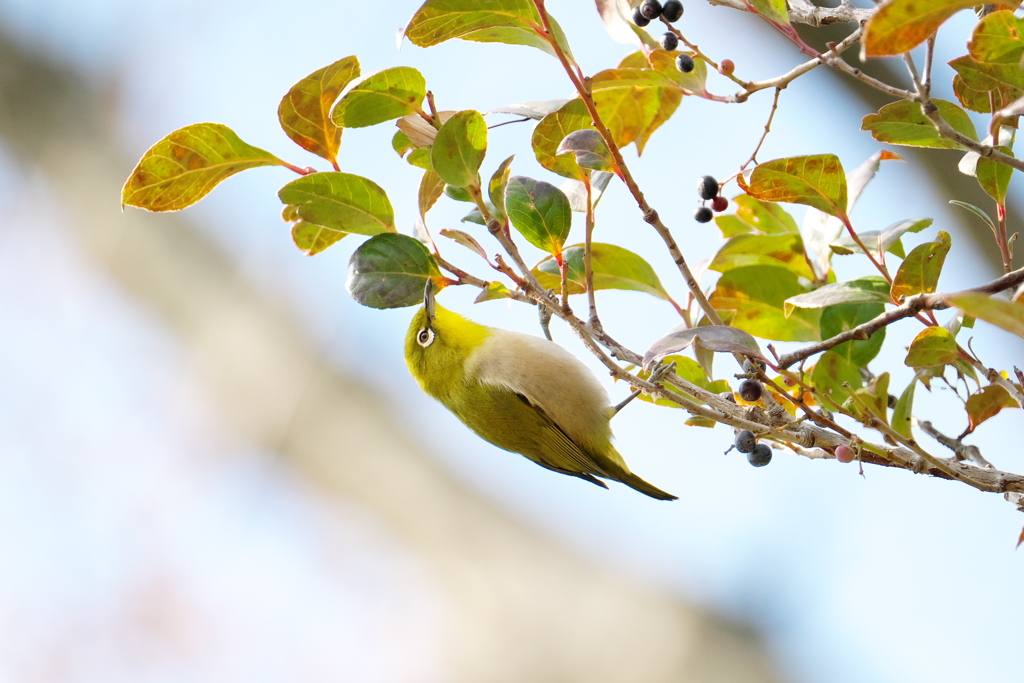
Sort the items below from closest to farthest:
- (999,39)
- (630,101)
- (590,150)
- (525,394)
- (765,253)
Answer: (999,39) < (590,150) < (630,101) < (765,253) < (525,394)

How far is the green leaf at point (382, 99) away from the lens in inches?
40.6

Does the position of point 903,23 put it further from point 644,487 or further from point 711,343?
point 644,487

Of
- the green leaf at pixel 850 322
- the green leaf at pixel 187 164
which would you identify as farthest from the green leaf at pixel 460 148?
the green leaf at pixel 850 322

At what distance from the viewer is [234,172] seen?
1211 mm

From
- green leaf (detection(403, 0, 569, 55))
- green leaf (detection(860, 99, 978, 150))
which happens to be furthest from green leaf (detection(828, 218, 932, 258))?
green leaf (detection(403, 0, 569, 55))

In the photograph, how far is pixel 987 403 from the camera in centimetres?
118

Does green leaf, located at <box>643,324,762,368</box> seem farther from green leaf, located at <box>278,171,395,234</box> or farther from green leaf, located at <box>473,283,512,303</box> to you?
green leaf, located at <box>278,171,395,234</box>

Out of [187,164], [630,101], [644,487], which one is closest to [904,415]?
[630,101]

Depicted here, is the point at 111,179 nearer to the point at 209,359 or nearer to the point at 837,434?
the point at 209,359

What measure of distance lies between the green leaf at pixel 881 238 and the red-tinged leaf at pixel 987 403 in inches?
9.9

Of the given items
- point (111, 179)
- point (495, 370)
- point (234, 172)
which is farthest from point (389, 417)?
point (234, 172)

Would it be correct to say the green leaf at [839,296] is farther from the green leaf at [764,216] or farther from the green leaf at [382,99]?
the green leaf at [382,99]

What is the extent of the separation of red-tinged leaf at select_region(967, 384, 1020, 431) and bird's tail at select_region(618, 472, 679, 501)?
0.77 meters

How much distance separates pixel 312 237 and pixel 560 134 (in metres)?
0.47
